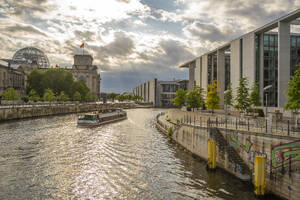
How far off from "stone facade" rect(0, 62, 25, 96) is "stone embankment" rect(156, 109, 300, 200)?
119256 mm

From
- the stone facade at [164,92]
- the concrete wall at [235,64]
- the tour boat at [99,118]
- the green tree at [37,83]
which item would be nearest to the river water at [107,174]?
the tour boat at [99,118]

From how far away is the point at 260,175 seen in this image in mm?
14000

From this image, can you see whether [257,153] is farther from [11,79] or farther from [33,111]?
[11,79]

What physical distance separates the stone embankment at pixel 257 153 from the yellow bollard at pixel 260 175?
2.63 feet

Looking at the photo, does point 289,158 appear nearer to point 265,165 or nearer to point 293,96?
point 265,165

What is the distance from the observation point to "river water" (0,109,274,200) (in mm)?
15492

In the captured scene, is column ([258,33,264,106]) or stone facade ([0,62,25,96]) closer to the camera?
column ([258,33,264,106])

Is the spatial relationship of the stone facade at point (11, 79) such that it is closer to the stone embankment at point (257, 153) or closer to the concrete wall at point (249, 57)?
the concrete wall at point (249, 57)

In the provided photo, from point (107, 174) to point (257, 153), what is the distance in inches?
486

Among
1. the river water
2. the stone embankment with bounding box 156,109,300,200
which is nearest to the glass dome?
the river water

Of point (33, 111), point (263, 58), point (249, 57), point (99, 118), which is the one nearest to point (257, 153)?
point (249, 57)

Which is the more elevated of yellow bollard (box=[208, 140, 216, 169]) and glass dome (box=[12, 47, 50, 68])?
glass dome (box=[12, 47, 50, 68])

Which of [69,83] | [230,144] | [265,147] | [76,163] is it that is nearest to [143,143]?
[76,163]

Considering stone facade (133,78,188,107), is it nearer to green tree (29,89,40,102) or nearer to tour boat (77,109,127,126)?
green tree (29,89,40,102)
